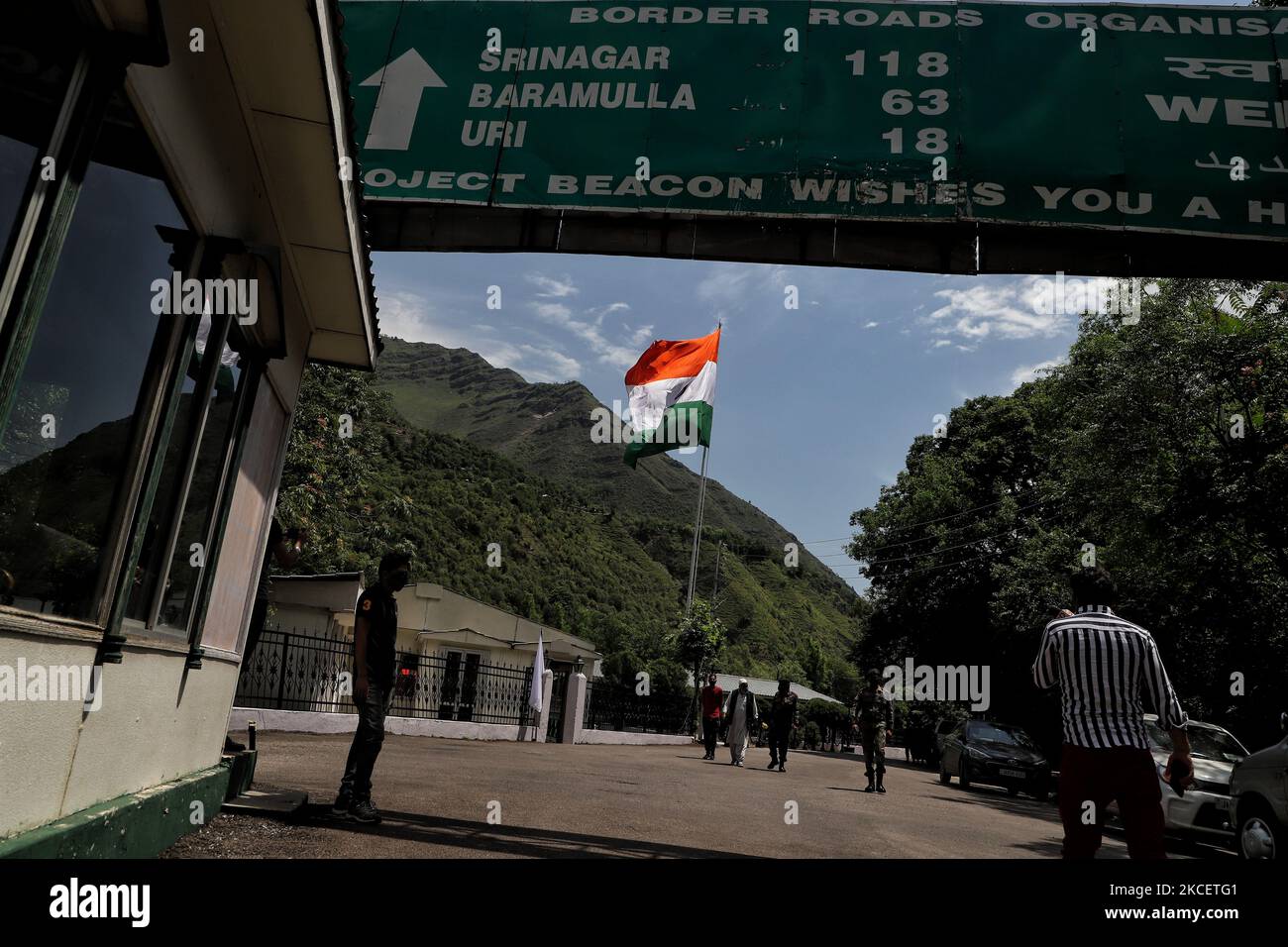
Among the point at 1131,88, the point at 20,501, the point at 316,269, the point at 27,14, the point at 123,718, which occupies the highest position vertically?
the point at 1131,88

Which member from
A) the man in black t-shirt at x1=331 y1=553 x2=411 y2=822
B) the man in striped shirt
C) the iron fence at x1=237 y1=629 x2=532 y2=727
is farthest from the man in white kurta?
the man in striped shirt

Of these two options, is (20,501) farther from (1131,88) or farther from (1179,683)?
(1179,683)

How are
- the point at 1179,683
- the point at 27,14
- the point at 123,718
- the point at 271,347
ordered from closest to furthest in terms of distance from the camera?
the point at 27,14 → the point at 123,718 → the point at 271,347 → the point at 1179,683

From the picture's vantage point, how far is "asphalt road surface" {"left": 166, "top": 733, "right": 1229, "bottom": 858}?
18.4 ft

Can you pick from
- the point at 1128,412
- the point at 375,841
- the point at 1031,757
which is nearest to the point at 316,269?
the point at 375,841

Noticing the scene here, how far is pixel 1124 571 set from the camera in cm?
1705

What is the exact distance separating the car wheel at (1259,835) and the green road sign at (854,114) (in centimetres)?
576

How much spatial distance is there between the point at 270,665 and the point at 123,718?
1124 centimetres

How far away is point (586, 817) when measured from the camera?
802cm

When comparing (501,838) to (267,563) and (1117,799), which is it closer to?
(267,563)

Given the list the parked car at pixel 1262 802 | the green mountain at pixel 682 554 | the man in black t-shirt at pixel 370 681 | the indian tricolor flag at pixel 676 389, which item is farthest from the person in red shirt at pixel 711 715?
the green mountain at pixel 682 554

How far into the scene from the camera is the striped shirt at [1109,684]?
4289 millimetres

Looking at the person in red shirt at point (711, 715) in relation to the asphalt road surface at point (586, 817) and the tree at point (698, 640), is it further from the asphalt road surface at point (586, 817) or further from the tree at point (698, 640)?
the tree at point (698, 640)
